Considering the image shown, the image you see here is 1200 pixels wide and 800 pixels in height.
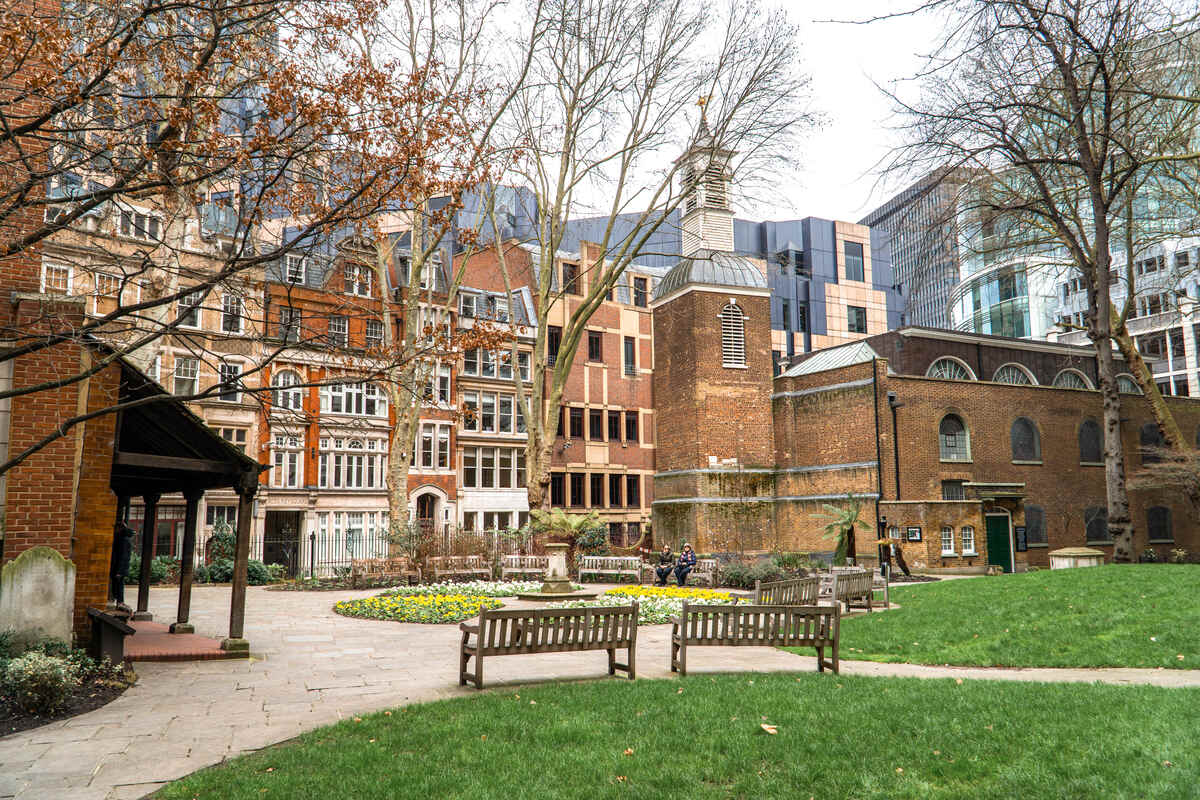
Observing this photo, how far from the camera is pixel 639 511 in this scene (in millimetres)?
41062

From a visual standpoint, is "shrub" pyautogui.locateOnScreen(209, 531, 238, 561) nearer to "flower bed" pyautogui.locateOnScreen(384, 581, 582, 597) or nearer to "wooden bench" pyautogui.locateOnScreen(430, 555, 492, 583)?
"wooden bench" pyautogui.locateOnScreen(430, 555, 492, 583)

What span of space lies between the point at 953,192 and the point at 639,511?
2226 centimetres

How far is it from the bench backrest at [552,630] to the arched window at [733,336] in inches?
1035

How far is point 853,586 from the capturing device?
1531 centimetres

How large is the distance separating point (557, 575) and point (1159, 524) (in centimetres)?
3238

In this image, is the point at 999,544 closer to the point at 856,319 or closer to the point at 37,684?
the point at 37,684

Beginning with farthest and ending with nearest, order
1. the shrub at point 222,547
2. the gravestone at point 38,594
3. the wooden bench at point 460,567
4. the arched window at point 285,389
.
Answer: the shrub at point 222,547, the wooden bench at point 460,567, the gravestone at point 38,594, the arched window at point 285,389

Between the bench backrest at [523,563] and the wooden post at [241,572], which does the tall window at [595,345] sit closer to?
the bench backrest at [523,563]

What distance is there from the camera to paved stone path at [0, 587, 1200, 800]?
5855 mm

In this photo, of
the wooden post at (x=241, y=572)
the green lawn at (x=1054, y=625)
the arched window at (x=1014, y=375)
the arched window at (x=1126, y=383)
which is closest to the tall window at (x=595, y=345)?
the arched window at (x=1014, y=375)

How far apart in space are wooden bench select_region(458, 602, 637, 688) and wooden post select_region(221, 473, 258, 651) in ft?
12.6

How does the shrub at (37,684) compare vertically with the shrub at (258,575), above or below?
above

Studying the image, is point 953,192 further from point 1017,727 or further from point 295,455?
point 295,455

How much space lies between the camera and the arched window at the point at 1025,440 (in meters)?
32.8
